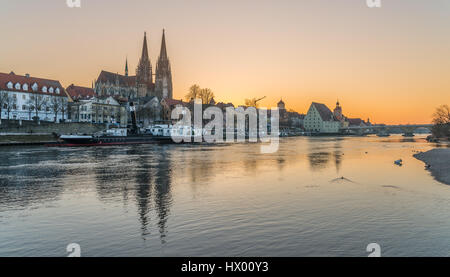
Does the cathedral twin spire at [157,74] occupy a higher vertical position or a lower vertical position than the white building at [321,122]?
higher

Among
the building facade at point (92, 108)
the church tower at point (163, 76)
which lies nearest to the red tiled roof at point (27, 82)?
the building facade at point (92, 108)

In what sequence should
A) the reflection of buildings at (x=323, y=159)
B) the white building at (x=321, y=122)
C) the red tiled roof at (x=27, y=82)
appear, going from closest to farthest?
1. the reflection of buildings at (x=323, y=159)
2. the red tiled roof at (x=27, y=82)
3. the white building at (x=321, y=122)

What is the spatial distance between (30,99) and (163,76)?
263 feet

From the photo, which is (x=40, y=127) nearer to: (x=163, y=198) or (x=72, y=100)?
(x=72, y=100)

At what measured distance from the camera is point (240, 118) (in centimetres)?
13600

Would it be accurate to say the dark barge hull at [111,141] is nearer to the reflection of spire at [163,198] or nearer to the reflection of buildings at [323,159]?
the reflection of buildings at [323,159]

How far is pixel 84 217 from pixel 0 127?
2597 inches

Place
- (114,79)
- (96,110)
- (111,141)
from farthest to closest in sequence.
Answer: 1. (114,79)
2. (96,110)
3. (111,141)

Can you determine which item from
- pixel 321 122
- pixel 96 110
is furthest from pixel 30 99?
pixel 321 122

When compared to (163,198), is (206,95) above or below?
above

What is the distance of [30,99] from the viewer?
88500 mm

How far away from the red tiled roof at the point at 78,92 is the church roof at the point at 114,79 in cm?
2334

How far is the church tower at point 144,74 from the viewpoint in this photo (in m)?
157
